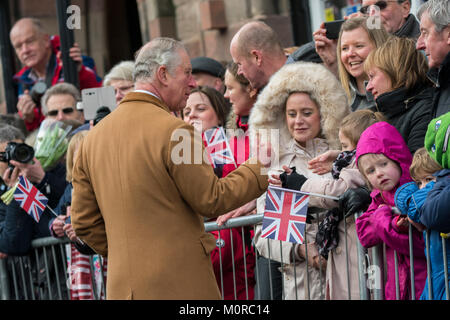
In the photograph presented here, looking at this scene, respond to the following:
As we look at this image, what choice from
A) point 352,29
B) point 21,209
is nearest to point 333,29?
point 352,29

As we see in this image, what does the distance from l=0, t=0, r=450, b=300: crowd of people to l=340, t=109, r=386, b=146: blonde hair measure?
0.04 ft

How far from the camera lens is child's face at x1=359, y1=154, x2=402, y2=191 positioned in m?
5.34

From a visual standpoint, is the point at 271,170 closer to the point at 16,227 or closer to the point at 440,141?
the point at 440,141

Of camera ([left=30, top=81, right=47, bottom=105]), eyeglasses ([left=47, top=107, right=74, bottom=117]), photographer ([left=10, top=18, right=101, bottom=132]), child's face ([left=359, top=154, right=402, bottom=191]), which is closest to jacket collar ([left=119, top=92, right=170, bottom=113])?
child's face ([left=359, top=154, right=402, bottom=191])

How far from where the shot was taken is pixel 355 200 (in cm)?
556

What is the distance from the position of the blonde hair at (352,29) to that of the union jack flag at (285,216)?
1.11 metres

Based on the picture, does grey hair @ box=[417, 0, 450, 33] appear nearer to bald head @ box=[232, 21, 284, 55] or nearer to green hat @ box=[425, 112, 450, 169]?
green hat @ box=[425, 112, 450, 169]

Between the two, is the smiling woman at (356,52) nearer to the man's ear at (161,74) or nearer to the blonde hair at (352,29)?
the blonde hair at (352,29)

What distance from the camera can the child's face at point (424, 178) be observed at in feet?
16.6

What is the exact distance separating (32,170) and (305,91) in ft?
8.45

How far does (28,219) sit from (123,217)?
3187mm

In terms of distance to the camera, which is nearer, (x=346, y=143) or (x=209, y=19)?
(x=346, y=143)

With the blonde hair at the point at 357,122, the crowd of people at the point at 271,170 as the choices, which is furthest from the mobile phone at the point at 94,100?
the blonde hair at the point at 357,122

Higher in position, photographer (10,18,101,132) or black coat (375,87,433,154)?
photographer (10,18,101,132)
